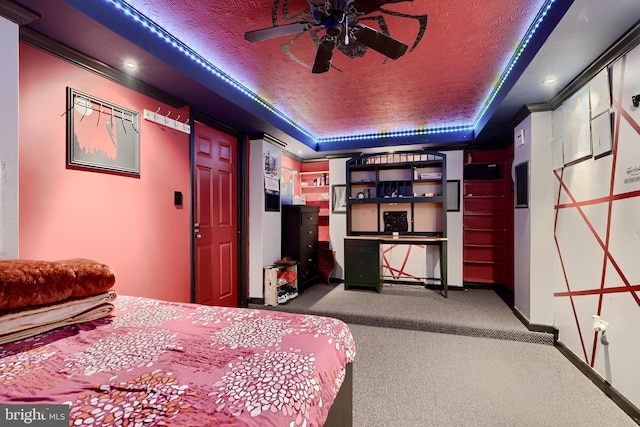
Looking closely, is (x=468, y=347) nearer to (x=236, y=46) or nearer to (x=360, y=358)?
(x=360, y=358)

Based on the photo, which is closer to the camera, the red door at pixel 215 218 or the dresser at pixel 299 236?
the red door at pixel 215 218

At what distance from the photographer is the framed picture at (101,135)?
203 centimetres

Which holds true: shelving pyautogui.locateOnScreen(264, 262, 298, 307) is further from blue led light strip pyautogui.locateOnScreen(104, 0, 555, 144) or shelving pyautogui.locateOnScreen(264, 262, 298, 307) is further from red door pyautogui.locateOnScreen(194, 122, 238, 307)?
blue led light strip pyautogui.locateOnScreen(104, 0, 555, 144)

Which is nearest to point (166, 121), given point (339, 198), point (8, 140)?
point (8, 140)

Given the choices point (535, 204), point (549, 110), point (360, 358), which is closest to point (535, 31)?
point (549, 110)

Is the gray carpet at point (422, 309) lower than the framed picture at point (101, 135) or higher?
lower

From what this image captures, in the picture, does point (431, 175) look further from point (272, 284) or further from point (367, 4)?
point (367, 4)

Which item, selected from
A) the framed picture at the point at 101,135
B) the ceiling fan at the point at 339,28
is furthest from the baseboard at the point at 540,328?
the framed picture at the point at 101,135

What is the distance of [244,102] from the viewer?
3270 millimetres

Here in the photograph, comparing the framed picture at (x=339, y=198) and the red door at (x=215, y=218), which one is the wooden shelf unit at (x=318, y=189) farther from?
the red door at (x=215, y=218)

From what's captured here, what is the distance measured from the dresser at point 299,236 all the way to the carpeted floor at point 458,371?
2.58 feet

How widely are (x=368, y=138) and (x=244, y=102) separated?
8.44 feet

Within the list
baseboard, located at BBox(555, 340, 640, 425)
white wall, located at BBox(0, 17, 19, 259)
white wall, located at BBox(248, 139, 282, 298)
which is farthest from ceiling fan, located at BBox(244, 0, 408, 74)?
baseboard, located at BBox(555, 340, 640, 425)

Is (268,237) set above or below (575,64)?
below
